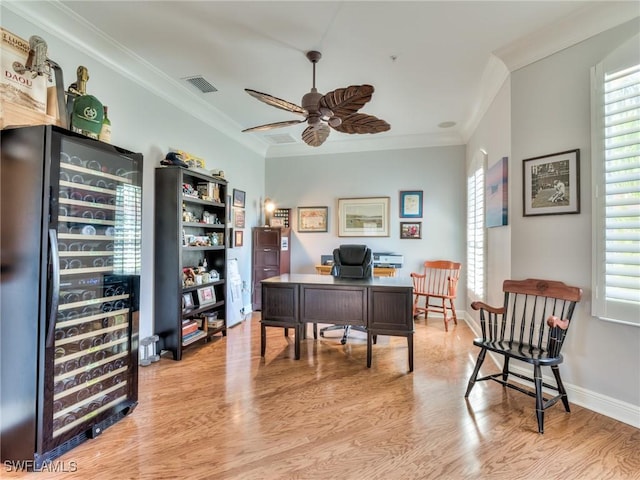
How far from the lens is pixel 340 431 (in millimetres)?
2016

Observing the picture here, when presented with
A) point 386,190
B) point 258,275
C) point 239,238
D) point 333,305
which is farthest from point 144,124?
point 386,190

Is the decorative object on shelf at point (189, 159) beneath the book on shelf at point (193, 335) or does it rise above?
above

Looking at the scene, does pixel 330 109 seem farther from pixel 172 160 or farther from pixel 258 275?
pixel 258 275

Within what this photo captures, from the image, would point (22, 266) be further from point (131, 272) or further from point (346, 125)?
point (346, 125)

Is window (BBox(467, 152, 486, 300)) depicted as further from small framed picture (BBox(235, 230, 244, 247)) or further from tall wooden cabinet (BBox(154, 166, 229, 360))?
small framed picture (BBox(235, 230, 244, 247))

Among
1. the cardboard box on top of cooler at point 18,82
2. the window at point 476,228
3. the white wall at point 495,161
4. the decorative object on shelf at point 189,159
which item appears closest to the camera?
the cardboard box on top of cooler at point 18,82

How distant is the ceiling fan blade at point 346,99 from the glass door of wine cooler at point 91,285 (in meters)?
1.49

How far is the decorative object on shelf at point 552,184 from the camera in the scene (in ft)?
7.71

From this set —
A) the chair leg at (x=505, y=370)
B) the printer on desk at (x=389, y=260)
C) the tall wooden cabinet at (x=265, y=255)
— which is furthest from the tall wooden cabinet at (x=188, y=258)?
the chair leg at (x=505, y=370)

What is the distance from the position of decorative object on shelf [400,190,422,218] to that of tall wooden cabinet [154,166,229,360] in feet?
9.54

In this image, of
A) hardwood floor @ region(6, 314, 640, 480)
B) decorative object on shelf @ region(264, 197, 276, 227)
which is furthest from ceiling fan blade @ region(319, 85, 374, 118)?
decorative object on shelf @ region(264, 197, 276, 227)

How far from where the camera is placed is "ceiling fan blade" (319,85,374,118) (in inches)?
87.1

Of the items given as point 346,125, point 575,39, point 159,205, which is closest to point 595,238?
point 575,39

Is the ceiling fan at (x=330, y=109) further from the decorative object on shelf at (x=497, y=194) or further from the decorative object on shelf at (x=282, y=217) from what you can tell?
the decorative object on shelf at (x=282, y=217)
